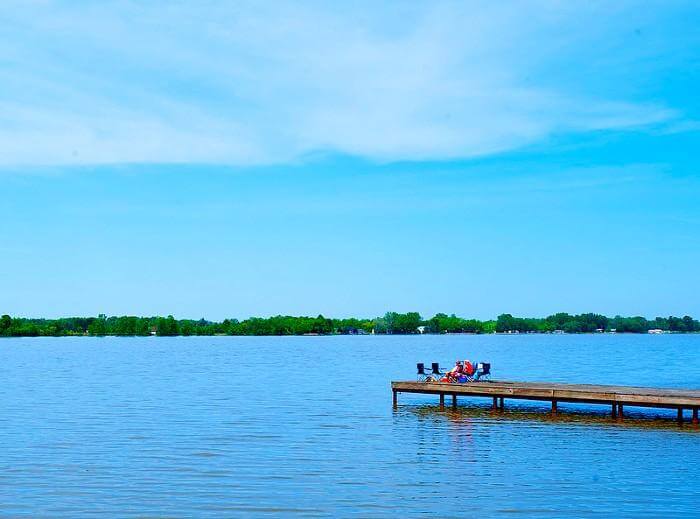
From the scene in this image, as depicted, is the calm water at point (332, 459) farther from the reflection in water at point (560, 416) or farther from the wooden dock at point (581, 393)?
the wooden dock at point (581, 393)

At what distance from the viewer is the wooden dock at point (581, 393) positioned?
34781 mm

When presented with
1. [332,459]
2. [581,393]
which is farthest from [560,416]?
[332,459]

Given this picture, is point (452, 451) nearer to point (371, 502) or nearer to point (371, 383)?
point (371, 502)

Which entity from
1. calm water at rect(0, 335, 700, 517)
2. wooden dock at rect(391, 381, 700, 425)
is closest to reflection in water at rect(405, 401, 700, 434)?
calm water at rect(0, 335, 700, 517)

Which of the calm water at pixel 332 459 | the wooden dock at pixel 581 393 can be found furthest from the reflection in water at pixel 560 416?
the wooden dock at pixel 581 393

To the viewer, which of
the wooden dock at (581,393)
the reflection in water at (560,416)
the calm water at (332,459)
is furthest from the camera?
the reflection in water at (560,416)

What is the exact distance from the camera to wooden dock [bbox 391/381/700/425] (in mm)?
34781

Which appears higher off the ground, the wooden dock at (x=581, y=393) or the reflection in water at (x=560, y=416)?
the wooden dock at (x=581, y=393)

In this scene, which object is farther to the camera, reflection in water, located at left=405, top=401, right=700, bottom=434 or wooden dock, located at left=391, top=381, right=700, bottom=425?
reflection in water, located at left=405, top=401, right=700, bottom=434

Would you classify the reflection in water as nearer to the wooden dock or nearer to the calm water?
the calm water

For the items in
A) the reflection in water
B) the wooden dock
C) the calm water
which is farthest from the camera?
the reflection in water

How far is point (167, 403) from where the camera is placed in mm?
47125

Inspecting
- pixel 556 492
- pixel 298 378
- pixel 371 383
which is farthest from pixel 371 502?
pixel 298 378

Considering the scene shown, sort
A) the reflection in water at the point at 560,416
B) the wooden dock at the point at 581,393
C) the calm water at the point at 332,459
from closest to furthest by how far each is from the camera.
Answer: the calm water at the point at 332,459 < the wooden dock at the point at 581,393 < the reflection in water at the point at 560,416
